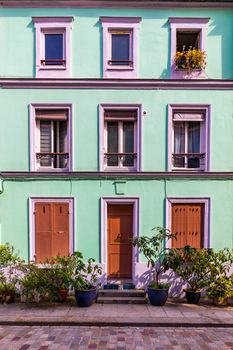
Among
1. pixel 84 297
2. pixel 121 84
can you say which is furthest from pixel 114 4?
pixel 84 297

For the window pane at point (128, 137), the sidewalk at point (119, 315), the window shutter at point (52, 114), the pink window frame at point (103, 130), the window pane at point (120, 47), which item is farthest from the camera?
the window pane at point (128, 137)

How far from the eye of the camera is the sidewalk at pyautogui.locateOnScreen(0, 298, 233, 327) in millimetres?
6219

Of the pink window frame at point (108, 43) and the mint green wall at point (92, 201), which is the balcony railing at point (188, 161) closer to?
the mint green wall at point (92, 201)

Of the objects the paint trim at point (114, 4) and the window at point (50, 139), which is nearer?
the paint trim at point (114, 4)

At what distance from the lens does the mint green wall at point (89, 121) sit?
26.1 ft

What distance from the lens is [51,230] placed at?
799 centimetres

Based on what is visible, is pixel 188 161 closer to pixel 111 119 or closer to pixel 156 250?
pixel 111 119

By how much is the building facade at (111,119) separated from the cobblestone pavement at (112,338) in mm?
2080

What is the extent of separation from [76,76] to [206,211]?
5.77m

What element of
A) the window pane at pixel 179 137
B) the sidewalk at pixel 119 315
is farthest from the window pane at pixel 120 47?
the sidewalk at pixel 119 315

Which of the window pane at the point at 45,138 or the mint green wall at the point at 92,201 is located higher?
the window pane at the point at 45,138

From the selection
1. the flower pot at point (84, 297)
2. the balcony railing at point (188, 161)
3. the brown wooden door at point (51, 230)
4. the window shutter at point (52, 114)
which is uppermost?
the window shutter at point (52, 114)

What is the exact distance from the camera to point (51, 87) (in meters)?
7.92

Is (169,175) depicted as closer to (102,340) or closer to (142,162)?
(142,162)
